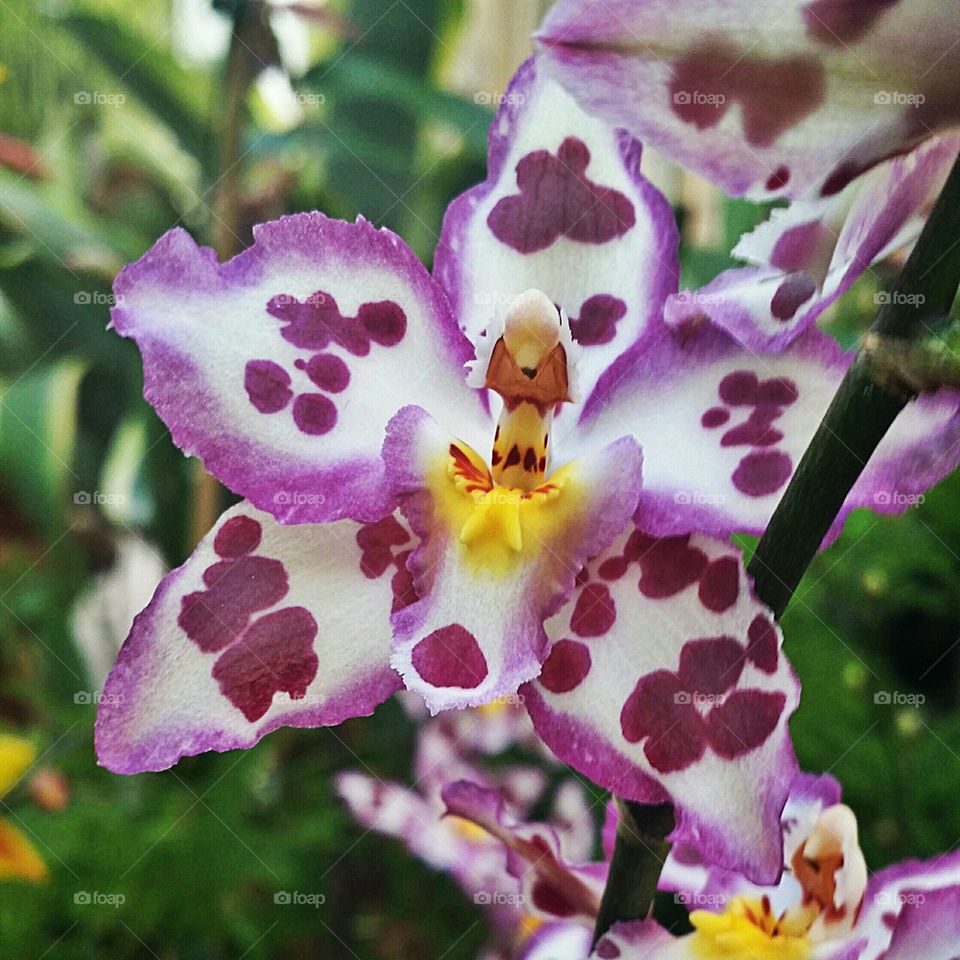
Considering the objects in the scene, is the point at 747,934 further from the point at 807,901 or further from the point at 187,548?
the point at 187,548

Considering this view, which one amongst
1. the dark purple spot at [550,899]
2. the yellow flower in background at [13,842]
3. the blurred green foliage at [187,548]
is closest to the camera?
the dark purple spot at [550,899]

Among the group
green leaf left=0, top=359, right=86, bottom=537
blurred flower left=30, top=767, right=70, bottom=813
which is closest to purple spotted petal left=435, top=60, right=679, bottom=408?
blurred flower left=30, top=767, right=70, bottom=813

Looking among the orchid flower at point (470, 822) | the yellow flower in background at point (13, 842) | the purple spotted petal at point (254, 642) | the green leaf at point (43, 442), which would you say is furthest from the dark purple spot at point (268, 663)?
the green leaf at point (43, 442)

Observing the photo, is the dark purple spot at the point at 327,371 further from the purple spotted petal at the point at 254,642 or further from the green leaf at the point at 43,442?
the green leaf at the point at 43,442

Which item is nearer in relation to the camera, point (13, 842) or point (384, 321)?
point (384, 321)

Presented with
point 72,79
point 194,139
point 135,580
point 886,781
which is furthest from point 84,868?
point 72,79

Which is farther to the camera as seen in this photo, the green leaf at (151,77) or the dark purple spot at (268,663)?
the green leaf at (151,77)

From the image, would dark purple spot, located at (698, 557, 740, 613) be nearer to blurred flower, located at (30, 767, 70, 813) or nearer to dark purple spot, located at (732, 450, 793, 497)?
dark purple spot, located at (732, 450, 793, 497)

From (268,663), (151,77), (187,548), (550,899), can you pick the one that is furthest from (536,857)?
(151,77)
